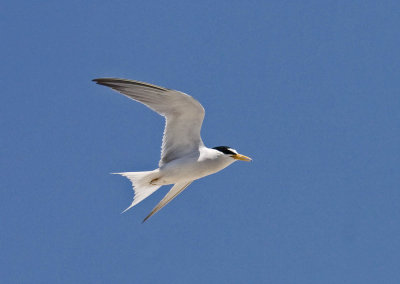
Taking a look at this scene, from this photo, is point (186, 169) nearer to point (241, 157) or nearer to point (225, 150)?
point (225, 150)

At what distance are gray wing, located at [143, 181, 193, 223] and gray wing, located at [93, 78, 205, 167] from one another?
2.89ft

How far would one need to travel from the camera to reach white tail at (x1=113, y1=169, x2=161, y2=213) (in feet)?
40.7

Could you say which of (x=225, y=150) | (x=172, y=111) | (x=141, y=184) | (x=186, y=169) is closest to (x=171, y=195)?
(x=141, y=184)

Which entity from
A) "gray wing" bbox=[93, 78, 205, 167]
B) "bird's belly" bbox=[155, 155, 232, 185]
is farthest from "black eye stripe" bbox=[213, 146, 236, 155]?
"gray wing" bbox=[93, 78, 205, 167]

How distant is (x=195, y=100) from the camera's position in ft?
38.9

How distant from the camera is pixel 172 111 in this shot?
477 inches

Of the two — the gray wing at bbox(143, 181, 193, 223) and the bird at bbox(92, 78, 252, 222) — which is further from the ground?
the bird at bbox(92, 78, 252, 222)

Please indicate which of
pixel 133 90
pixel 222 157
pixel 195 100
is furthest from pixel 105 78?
pixel 222 157

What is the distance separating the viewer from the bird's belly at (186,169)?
40.2 feet

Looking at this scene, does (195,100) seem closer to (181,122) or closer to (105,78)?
(181,122)

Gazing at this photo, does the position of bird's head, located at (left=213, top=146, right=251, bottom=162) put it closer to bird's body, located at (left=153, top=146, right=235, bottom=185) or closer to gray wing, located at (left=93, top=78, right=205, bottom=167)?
bird's body, located at (left=153, top=146, right=235, bottom=185)

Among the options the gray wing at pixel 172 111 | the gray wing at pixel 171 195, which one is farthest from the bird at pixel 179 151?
the gray wing at pixel 171 195

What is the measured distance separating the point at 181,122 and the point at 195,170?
85 cm

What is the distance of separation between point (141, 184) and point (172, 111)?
143 centimetres
